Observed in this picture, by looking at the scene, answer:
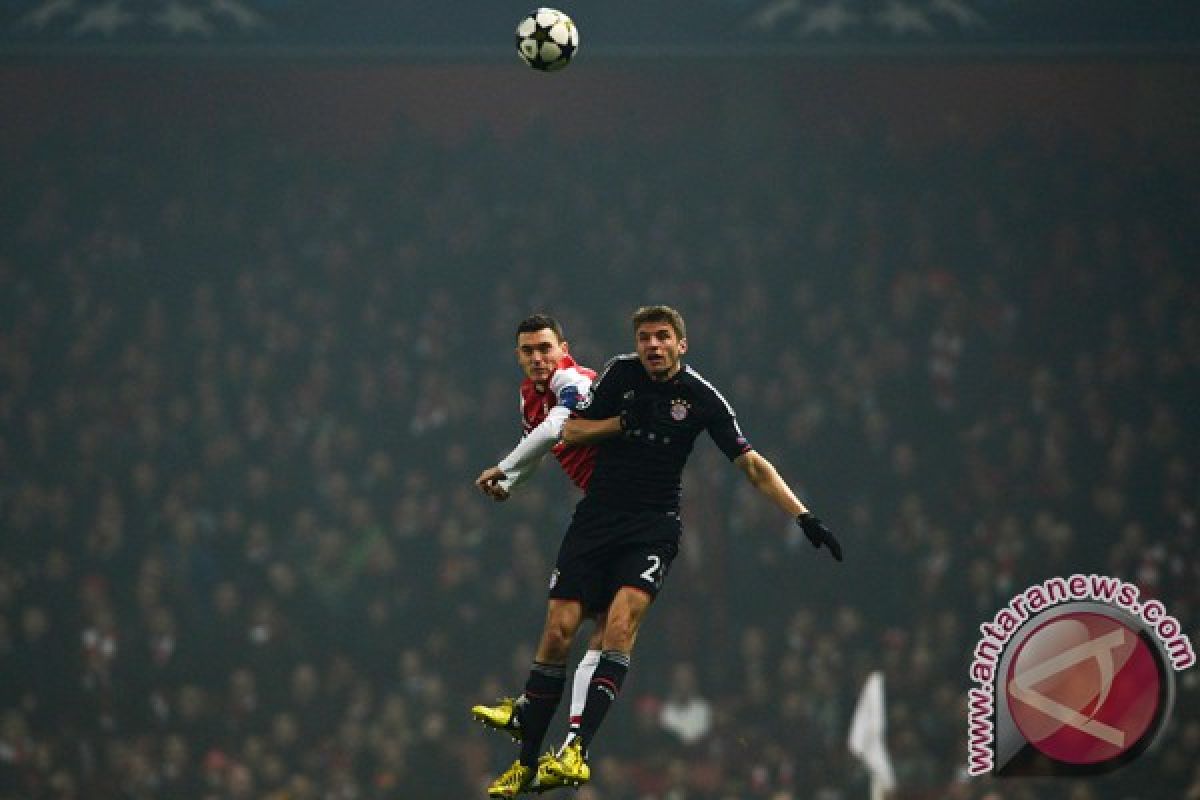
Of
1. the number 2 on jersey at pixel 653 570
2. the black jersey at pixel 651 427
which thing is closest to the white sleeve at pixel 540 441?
the black jersey at pixel 651 427

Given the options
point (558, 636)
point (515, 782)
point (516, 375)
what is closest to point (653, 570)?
point (558, 636)

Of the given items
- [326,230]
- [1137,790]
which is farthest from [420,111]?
[1137,790]

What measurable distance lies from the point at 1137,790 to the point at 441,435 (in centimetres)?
907

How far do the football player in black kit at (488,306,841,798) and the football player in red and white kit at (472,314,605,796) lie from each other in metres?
0.08

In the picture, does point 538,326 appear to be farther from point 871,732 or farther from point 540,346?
point 871,732

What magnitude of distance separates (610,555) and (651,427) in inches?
26.9

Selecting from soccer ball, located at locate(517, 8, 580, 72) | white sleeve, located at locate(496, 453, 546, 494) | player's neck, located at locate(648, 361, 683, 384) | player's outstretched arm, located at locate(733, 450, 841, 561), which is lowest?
player's outstretched arm, located at locate(733, 450, 841, 561)

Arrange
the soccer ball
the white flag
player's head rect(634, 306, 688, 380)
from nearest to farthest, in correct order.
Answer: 1. player's head rect(634, 306, 688, 380)
2. the soccer ball
3. the white flag

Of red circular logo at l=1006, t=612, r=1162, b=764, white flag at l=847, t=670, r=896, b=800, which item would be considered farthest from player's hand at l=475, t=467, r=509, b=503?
red circular logo at l=1006, t=612, r=1162, b=764

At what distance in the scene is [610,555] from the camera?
902 centimetres

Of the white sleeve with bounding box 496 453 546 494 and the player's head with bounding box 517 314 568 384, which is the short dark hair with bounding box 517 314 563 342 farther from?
the white sleeve with bounding box 496 453 546 494

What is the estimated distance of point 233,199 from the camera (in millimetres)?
24234

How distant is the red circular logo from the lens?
1588 cm

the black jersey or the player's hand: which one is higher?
the black jersey
